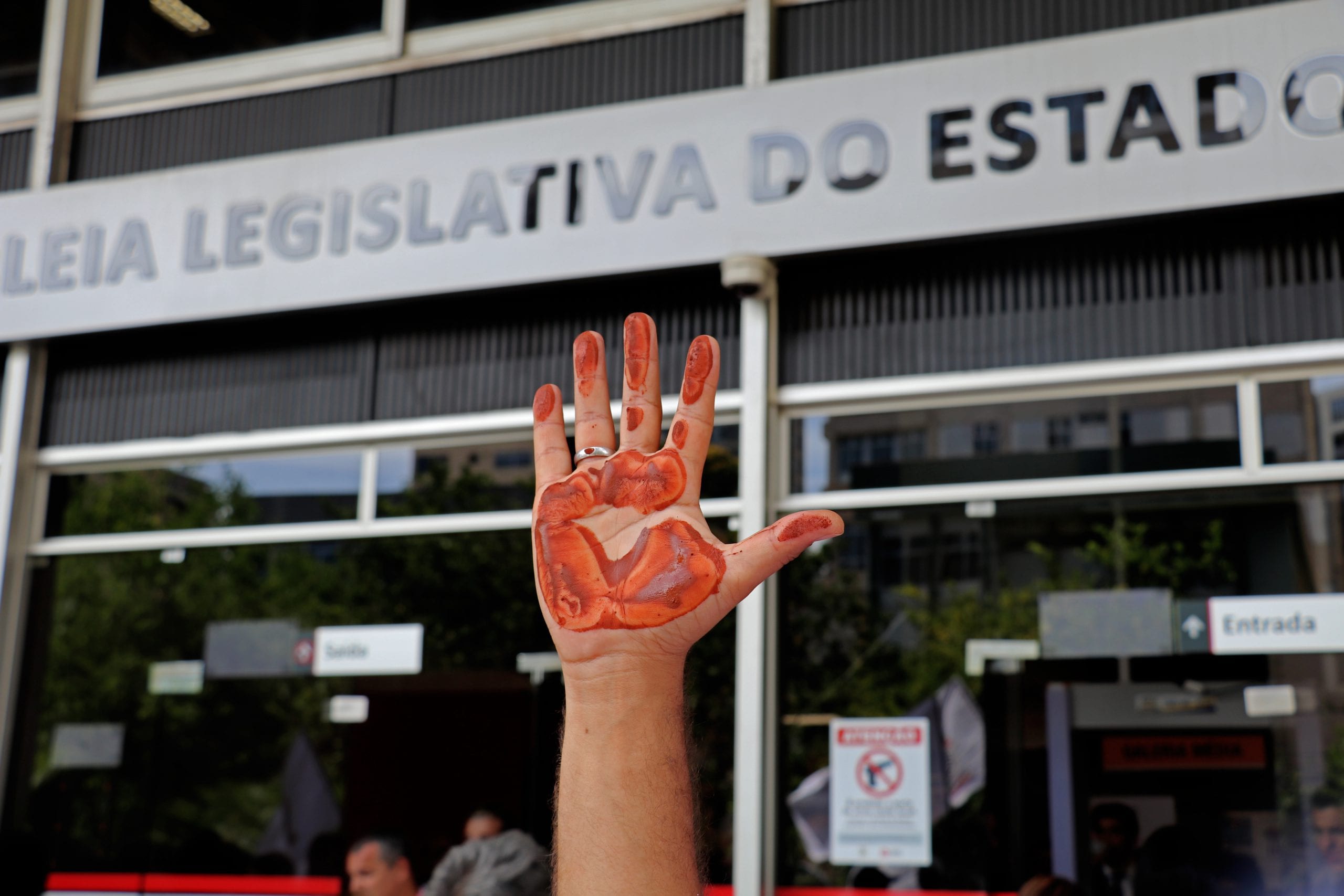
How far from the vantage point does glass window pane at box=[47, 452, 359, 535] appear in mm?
6262

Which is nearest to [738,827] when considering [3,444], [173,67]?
[3,444]

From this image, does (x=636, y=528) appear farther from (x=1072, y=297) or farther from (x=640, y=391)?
(x=1072, y=297)

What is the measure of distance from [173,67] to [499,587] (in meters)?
3.12

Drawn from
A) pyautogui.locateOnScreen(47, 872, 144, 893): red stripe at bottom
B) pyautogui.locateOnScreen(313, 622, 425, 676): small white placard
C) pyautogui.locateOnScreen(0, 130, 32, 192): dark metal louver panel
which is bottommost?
pyautogui.locateOnScreen(47, 872, 144, 893): red stripe at bottom

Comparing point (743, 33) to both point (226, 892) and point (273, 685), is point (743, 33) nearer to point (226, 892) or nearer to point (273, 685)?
point (273, 685)

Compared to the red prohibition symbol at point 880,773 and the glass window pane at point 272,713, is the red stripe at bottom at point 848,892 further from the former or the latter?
the glass window pane at point 272,713

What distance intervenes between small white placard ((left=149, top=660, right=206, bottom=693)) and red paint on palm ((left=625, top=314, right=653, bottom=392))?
4.75 meters

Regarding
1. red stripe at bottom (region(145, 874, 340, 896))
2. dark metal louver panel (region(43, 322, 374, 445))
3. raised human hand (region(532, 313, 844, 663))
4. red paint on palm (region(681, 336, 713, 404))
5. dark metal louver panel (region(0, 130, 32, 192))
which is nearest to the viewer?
raised human hand (region(532, 313, 844, 663))

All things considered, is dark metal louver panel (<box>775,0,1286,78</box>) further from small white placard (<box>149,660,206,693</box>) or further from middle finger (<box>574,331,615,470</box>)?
middle finger (<box>574,331,615,470</box>)

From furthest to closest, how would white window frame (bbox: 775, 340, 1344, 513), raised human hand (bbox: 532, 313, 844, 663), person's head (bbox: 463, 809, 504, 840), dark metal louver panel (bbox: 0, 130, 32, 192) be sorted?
dark metal louver panel (bbox: 0, 130, 32, 192)
person's head (bbox: 463, 809, 504, 840)
white window frame (bbox: 775, 340, 1344, 513)
raised human hand (bbox: 532, 313, 844, 663)

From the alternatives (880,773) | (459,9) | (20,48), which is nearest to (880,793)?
(880,773)

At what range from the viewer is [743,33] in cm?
593

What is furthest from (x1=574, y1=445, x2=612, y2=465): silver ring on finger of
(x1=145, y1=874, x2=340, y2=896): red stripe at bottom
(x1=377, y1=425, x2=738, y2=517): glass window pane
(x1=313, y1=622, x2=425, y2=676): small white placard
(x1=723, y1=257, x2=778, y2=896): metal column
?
(x1=145, y1=874, x2=340, y2=896): red stripe at bottom

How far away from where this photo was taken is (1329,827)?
4773mm
